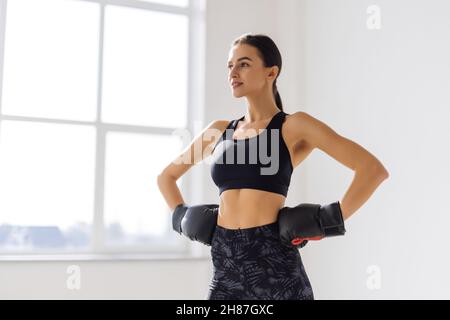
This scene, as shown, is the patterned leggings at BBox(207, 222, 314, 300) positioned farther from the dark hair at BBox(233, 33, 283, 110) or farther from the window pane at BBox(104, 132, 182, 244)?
the window pane at BBox(104, 132, 182, 244)

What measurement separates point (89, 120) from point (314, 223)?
2364mm

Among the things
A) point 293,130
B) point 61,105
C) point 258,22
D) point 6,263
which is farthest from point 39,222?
point 293,130

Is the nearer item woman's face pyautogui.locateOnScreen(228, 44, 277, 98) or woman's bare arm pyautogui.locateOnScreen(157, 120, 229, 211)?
woman's face pyautogui.locateOnScreen(228, 44, 277, 98)

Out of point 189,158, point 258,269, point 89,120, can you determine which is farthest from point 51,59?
point 258,269

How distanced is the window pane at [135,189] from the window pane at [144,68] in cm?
14

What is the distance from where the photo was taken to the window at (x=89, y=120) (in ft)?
11.2

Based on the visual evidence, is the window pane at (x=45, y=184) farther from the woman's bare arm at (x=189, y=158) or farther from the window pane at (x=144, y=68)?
the woman's bare arm at (x=189, y=158)

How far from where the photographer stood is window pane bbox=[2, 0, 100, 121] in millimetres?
Result: 3461

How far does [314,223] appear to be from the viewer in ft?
5.12

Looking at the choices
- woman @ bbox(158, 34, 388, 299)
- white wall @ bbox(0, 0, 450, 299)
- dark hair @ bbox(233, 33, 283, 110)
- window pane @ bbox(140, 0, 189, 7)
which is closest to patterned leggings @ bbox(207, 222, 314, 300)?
woman @ bbox(158, 34, 388, 299)

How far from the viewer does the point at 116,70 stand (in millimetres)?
3721

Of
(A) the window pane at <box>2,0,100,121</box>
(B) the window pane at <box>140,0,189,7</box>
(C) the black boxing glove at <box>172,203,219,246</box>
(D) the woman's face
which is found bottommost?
(C) the black boxing glove at <box>172,203,219,246</box>

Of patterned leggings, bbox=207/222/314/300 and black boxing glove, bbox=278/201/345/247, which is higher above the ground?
black boxing glove, bbox=278/201/345/247
